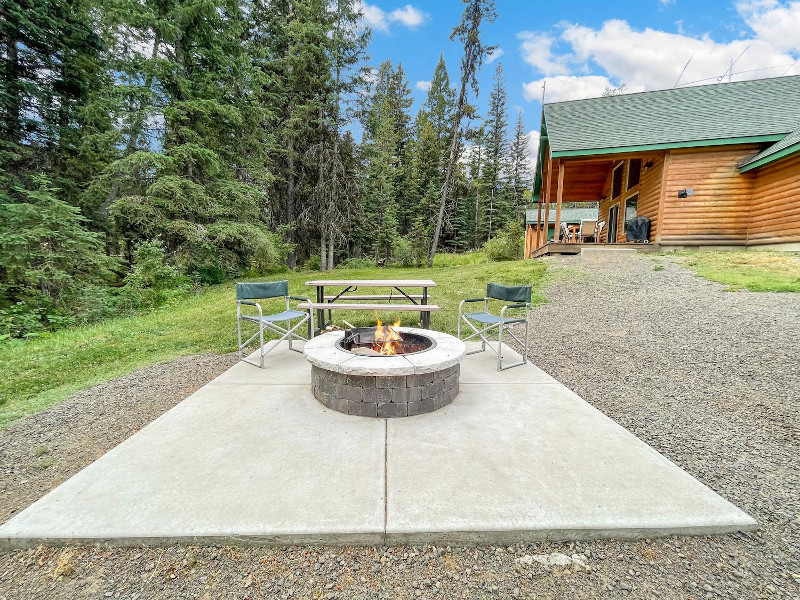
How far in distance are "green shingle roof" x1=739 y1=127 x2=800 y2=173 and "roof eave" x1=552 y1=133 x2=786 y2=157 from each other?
40cm

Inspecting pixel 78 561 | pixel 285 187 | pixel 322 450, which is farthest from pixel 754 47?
pixel 78 561

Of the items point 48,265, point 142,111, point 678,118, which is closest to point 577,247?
point 678,118

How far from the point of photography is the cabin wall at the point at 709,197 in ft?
34.7

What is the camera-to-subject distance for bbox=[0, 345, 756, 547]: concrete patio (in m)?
1.62

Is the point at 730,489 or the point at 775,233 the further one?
the point at 775,233

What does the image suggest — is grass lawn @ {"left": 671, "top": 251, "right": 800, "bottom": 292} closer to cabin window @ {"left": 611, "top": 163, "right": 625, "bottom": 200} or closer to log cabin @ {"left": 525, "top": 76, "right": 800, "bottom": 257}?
log cabin @ {"left": 525, "top": 76, "right": 800, "bottom": 257}

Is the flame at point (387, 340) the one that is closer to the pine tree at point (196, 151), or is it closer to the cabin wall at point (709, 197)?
the pine tree at point (196, 151)

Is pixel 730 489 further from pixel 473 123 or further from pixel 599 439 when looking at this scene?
pixel 473 123

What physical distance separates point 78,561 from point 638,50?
6102 centimetres

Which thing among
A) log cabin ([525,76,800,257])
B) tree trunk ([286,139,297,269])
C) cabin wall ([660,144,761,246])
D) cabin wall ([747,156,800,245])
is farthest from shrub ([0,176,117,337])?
cabin wall ([747,156,800,245])

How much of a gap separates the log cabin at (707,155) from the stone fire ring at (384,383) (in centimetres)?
940

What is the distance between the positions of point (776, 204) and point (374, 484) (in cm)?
1369

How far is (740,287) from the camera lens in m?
7.11

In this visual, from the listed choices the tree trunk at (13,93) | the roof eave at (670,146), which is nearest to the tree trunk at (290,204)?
the tree trunk at (13,93)
